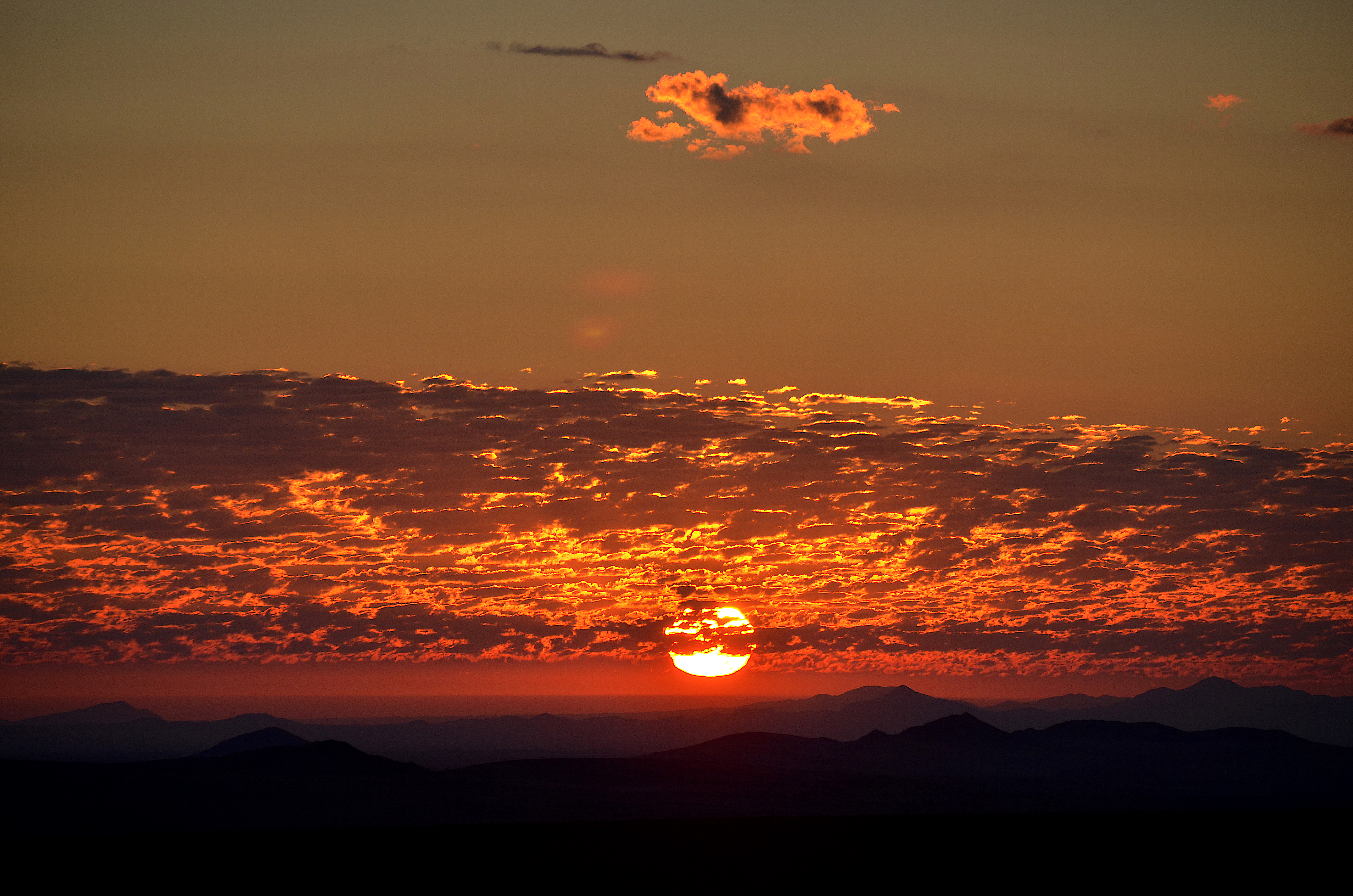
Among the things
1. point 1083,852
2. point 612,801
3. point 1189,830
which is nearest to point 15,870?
point 1083,852

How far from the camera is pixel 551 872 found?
147 feet

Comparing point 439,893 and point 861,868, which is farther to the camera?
point 861,868

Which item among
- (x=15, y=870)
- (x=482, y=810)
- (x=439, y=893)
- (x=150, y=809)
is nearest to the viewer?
(x=439, y=893)

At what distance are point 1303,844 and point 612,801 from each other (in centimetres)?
15441

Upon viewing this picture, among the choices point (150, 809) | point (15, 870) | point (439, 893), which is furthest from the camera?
point (150, 809)

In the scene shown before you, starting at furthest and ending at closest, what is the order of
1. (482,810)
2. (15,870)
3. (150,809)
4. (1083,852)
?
(482,810) < (150,809) < (1083,852) < (15,870)

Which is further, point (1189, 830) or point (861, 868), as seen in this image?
point (1189, 830)

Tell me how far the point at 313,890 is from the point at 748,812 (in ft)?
474

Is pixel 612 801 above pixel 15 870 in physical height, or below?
below

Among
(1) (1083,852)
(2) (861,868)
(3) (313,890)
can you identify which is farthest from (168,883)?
(1) (1083,852)

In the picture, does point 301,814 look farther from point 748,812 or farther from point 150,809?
point 748,812

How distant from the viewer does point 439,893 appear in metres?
40.3

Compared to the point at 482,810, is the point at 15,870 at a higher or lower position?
higher

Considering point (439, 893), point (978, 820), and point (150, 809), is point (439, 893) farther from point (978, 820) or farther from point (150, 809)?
point (150, 809)
